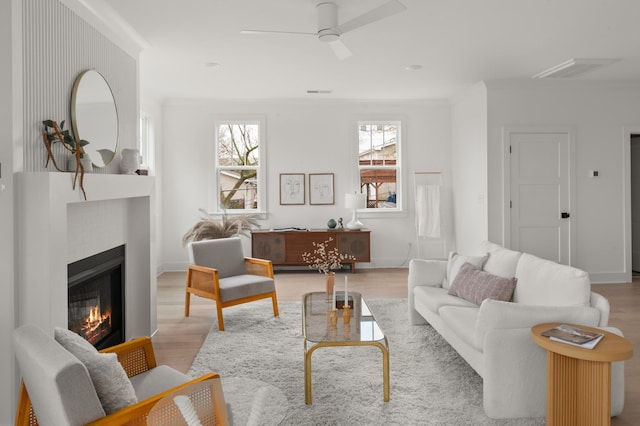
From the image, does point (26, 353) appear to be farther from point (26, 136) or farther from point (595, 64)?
point (595, 64)

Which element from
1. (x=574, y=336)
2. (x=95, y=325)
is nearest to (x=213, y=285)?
(x=95, y=325)

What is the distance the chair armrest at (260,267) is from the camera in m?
4.68

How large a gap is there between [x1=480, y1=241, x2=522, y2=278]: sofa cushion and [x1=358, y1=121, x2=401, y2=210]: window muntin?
3543 mm

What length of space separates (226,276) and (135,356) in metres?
2.48

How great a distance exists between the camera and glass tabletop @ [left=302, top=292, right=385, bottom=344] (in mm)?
2826

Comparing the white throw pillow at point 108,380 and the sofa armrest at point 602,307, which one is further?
the sofa armrest at point 602,307

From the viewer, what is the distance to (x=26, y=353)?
1.68 meters

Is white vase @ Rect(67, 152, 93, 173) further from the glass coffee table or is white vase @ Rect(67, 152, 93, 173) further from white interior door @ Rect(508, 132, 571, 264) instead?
white interior door @ Rect(508, 132, 571, 264)

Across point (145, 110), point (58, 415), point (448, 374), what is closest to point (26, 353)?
point (58, 415)

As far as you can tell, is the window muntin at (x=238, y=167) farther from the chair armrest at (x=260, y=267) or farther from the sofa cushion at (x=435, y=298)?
the sofa cushion at (x=435, y=298)

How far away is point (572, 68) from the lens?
532 cm

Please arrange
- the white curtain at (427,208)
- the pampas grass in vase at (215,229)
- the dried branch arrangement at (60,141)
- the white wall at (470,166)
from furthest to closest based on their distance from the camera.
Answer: the white curtain at (427,208), the pampas grass in vase at (215,229), the white wall at (470,166), the dried branch arrangement at (60,141)

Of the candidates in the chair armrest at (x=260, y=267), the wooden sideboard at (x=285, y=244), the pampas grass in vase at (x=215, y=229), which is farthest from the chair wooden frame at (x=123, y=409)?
the wooden sideboard at (x=285, y=244)

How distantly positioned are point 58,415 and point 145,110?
5474mm
